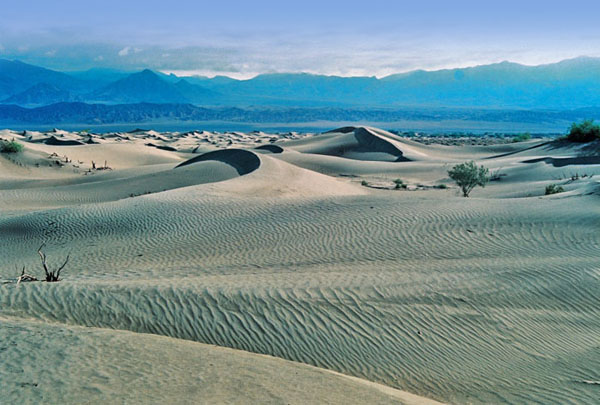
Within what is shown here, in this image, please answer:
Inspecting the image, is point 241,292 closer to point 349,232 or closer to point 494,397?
point 494,397

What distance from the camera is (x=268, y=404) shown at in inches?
182

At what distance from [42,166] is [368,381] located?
36399 millimetres

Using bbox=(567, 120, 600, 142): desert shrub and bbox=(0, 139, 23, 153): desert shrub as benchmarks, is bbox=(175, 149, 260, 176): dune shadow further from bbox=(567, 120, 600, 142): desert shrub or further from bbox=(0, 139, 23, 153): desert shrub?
bbox=(567, 120, 600, 142): desert shrub

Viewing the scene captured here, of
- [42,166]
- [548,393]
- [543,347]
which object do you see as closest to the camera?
[548,393]

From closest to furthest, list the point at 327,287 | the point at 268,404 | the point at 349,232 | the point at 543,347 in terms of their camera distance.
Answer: the point at 268,404 → the point at 543,347 → the point at 327,287 → the point at 349,232

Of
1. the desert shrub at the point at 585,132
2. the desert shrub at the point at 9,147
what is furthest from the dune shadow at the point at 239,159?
the desert shrub at the point at 585,132

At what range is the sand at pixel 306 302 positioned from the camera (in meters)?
5.20

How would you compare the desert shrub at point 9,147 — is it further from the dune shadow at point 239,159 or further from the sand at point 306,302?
the sand at point 306,302

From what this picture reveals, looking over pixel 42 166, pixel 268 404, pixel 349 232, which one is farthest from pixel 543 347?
pixel 42 166

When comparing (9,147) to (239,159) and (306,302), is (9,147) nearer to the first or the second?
(239,159)

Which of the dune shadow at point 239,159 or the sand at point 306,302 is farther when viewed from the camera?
the dune shadow at point 239,159

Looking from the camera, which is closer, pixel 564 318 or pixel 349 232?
pixel 564 318

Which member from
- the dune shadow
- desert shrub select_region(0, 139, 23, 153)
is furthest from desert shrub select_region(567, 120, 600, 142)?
desert shrub select_region(0, 139, 23, 153)

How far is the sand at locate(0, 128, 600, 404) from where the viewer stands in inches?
205
